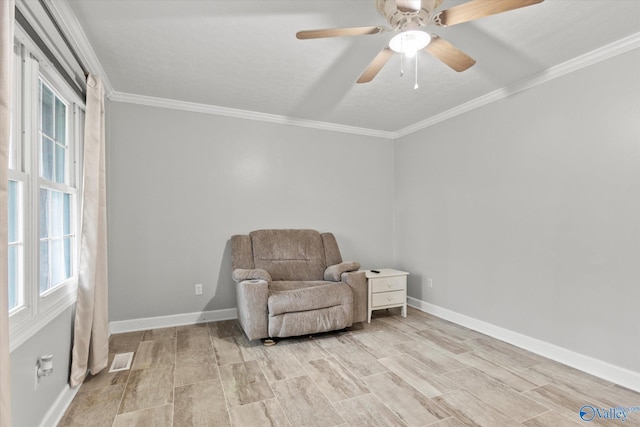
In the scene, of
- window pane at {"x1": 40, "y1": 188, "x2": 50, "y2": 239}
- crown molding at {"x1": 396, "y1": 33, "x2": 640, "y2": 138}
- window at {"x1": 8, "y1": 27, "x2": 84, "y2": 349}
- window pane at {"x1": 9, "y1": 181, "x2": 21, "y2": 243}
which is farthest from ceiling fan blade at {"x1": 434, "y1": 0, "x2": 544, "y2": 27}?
window pane at {"x1": 40, "y1": 188, "x2": 50, "y2": 239}

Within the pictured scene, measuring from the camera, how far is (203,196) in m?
3.74

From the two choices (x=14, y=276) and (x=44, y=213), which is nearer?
(x=14, y=276)

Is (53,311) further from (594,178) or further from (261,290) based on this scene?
(594,178)

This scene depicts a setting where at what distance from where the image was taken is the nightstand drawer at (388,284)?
3.75 m

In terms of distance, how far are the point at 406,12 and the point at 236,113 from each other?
267 cm

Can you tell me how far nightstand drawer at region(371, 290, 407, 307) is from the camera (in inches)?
148

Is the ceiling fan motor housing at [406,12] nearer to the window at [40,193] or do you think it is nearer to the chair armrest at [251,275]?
the window at [40,193]

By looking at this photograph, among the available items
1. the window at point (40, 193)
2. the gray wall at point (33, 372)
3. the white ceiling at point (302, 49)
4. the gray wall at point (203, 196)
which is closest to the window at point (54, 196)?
the window at point (40, 193)

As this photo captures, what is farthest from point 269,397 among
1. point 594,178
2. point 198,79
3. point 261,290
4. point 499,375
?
point 594,178

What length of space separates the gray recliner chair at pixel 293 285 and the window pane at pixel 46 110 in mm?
1855

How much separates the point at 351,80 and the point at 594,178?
2.11 m

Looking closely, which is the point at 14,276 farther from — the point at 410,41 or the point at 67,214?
the point at 410,41

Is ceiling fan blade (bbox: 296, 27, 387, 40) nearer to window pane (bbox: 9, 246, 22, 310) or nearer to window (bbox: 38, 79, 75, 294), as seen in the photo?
window (bbox: 38, 79, 75, 294)

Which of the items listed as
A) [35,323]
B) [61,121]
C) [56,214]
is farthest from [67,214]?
[35,323]
